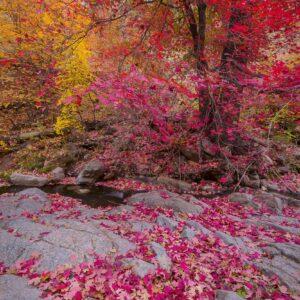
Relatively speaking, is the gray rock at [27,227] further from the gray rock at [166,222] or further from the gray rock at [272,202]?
the gray rock at [272,202]

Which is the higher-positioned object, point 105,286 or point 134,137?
point 134,137

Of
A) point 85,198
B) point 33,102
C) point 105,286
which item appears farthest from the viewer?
point 33,102

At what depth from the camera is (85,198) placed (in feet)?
34.8

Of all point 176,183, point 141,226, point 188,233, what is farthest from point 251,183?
point 141,226

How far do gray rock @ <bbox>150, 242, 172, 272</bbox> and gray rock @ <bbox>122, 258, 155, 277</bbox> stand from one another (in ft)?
0.77

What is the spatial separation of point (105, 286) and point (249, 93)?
9634 mm

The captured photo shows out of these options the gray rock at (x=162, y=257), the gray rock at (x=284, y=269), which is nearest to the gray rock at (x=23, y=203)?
the gray rock at (x=162, y=257)

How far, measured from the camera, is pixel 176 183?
1194 centimetres

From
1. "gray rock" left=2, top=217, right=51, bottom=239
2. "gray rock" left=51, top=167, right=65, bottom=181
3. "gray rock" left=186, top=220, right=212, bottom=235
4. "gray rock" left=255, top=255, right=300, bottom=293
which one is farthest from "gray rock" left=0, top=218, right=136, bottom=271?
"gray rock" left=51, top=167, right=65, bottom=181

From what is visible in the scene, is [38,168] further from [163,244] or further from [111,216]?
[163,244]

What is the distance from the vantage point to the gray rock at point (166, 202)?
844 centimetres

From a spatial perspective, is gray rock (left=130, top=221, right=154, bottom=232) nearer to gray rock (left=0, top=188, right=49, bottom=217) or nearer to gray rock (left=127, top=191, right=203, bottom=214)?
gray rock (left=127, top=191, right=203, bottom=214)

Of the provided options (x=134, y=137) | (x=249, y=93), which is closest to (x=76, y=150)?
(x=134, y=137)

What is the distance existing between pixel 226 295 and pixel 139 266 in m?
1.50
